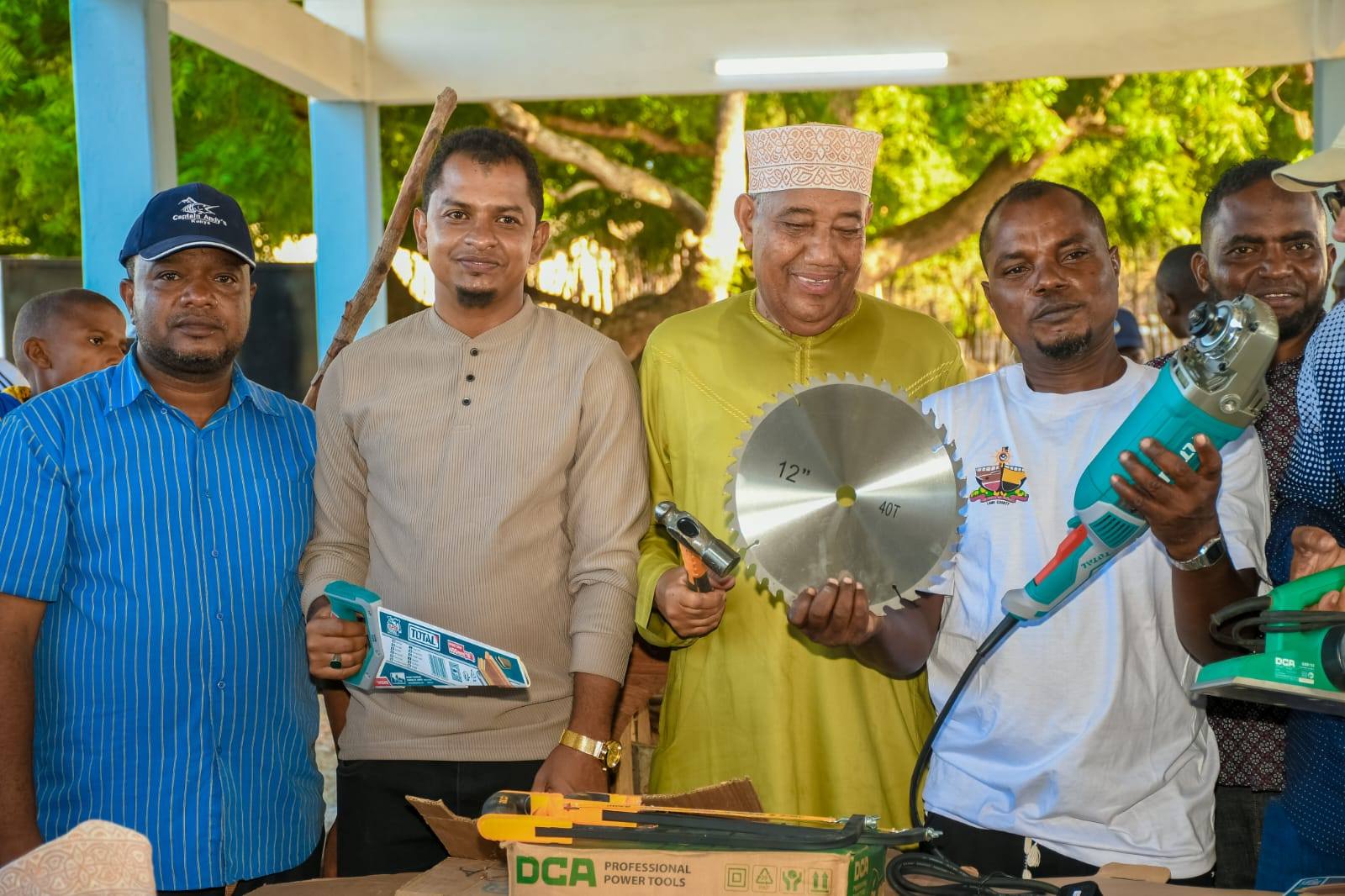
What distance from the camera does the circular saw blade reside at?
7.98 ft

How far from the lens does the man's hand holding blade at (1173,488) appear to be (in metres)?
2.13

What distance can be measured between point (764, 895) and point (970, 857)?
84cm

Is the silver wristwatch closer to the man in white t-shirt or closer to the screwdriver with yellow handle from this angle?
the man in white t-shirt

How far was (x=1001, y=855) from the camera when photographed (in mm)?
2564

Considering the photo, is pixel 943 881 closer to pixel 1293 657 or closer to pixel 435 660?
pixel 1293 657

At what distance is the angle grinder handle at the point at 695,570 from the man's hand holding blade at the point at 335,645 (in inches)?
28.4

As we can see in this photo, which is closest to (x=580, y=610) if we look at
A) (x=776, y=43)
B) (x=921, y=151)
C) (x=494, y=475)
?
(x=494, y=475)

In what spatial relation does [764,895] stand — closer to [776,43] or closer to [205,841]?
[205,841]

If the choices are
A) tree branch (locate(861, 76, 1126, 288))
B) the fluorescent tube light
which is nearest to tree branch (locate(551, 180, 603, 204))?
tree branch (locate(861, 76, 1126, 288))

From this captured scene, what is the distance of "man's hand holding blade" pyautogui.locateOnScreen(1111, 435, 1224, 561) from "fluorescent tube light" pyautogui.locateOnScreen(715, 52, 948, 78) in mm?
8258

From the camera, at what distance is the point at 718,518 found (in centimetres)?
312

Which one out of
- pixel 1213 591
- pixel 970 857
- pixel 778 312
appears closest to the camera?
pixel 1213 591

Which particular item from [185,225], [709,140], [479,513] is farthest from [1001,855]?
[709,140]

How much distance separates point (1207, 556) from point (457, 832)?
138 cm
